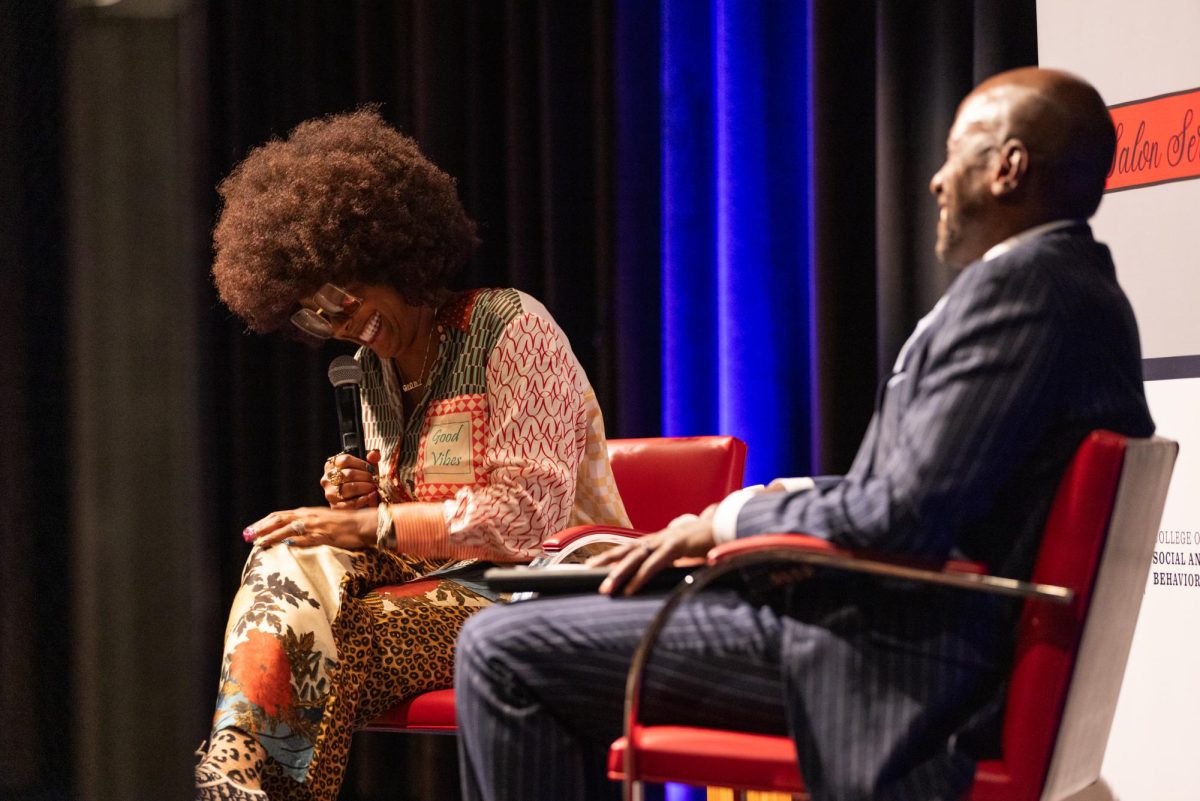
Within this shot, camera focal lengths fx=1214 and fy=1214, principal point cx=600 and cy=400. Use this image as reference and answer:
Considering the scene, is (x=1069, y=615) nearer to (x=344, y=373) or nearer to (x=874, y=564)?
(x=874, y=564)

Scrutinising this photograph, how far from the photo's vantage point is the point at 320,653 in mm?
1926

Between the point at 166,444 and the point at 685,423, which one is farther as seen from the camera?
the point at 685,423

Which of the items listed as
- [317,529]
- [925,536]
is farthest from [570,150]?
[925,536]

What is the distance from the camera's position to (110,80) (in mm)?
423

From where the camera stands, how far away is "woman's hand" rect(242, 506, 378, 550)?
83.0 inches

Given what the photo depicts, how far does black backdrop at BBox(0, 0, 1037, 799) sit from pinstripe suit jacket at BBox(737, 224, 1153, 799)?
126cm

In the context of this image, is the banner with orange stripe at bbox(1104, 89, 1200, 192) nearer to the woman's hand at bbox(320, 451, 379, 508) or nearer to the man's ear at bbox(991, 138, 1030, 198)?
the man's ear at bbox(991, 138, 1030, 198)

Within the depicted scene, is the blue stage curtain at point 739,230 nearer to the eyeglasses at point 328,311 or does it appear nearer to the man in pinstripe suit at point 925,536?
the eyeglasses at point 328,311

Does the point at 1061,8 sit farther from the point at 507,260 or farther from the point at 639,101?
the point at 507,260

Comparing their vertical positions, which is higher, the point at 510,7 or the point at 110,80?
the point at 510,7

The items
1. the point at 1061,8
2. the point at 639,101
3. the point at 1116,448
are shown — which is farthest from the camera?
the point at 639,101

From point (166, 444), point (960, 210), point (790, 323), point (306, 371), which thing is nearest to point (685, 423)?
point (790, 323)

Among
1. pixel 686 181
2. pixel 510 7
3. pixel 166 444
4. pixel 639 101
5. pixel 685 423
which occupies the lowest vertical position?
pixel 685 423

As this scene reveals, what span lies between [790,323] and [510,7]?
4.01 ft
